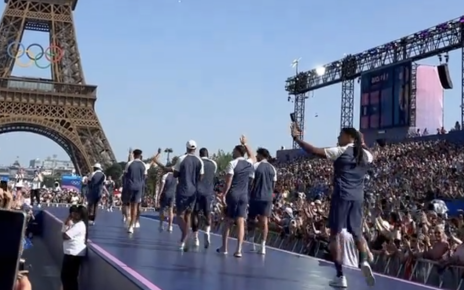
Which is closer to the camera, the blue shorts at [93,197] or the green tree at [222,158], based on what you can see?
Result: the blue shorts at [93,197]

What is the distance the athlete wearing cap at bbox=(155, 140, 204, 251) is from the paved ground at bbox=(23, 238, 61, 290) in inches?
99.8

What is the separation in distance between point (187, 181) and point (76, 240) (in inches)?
73.7

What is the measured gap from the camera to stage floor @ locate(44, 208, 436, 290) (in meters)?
6.76

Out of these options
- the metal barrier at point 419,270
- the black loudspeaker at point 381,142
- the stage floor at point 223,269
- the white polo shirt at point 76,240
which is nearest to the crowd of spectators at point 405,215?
the metal barrier at point 419,270

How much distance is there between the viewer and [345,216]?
22.1 feet

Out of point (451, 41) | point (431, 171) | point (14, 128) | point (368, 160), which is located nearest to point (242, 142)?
point (368, 160)

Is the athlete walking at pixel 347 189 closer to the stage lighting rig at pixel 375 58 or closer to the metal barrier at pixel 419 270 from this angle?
the metal barrier at pixel 419 270

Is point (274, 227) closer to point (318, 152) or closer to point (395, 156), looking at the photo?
point (318, 152)

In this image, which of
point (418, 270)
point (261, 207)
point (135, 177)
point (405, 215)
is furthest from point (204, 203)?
Answer: point (405, 215)

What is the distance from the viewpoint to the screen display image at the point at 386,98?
3759 centimetres

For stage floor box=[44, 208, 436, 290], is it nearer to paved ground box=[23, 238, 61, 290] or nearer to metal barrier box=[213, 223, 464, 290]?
paved ground box=[23, 238, 61, 290]

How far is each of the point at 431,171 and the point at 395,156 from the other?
635cm

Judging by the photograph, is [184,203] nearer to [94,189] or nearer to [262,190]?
[262,190]

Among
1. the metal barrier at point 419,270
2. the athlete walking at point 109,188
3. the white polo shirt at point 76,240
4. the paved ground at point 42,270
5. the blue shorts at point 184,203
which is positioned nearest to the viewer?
the white polo shirt at point 76,240
